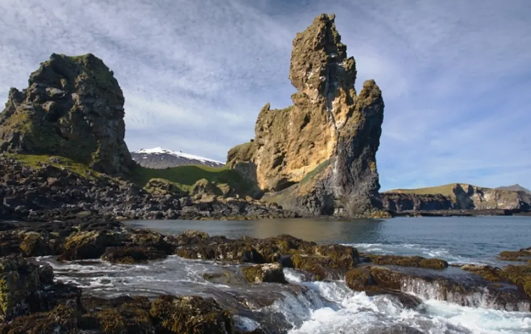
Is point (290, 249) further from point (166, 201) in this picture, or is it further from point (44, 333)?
point (166, 201)

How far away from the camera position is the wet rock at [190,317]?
15.1 meters

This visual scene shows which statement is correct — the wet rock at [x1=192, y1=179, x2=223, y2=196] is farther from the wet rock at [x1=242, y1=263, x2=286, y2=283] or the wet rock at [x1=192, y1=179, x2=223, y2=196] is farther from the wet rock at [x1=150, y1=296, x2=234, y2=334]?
the wet rock at [x1=150, y1=296, x2=234, y2=334]

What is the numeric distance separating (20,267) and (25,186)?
365 feet

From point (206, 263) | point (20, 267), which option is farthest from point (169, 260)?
point (20, 267)

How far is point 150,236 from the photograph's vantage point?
4122 cm

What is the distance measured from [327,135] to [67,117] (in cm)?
11620

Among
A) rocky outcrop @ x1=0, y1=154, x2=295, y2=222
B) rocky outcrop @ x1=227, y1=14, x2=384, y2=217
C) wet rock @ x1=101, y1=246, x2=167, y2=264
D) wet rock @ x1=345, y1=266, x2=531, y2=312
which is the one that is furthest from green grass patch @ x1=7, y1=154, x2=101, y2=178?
wet rock @ x1=345, y1=266, x2=531, y2=312

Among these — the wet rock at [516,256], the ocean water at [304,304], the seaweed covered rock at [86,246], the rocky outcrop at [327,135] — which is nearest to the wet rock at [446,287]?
the ocean water at [304,304]

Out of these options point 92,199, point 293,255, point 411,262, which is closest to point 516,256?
point 411,262

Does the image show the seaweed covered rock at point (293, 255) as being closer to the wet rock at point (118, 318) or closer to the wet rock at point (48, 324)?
the wet rock at point (118, 318)

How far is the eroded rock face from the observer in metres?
156

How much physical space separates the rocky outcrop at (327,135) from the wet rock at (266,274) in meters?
120

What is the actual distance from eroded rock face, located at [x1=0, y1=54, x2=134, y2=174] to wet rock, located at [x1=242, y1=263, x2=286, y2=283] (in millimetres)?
154597

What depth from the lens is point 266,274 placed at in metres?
24.4
